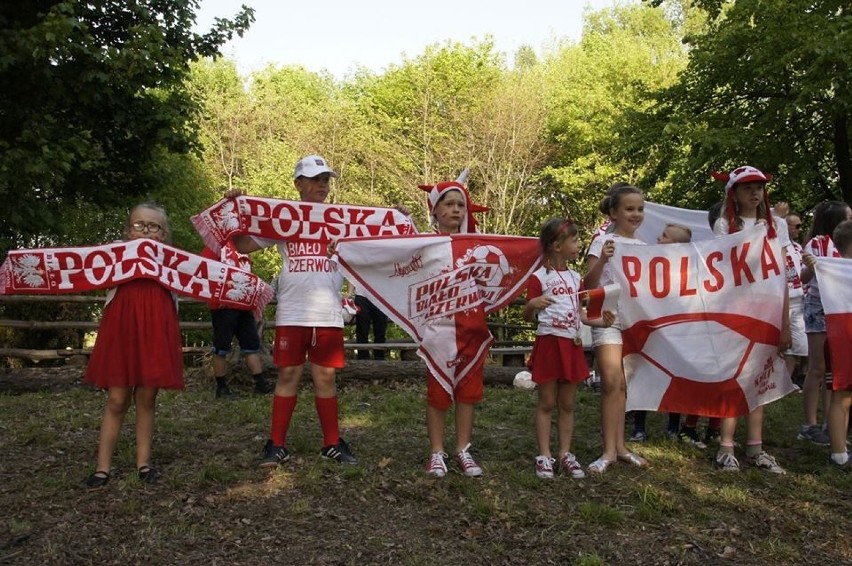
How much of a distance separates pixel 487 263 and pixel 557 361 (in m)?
0.78

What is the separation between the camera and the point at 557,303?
5148mm

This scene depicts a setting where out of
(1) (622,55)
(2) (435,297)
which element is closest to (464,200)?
(2) (435,297)

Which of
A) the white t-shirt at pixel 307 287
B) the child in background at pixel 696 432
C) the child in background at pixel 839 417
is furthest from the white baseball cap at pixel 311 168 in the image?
the child in background at pixel 839 417

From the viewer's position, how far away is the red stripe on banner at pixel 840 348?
5.52 metres

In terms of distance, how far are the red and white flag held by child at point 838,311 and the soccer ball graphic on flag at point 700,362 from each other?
0.42m

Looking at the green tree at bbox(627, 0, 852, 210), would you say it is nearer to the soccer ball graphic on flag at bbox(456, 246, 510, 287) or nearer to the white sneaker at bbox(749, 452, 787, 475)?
the white sneaker at bbox(749, 452, 787, 475)

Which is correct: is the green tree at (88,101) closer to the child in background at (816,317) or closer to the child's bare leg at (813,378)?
the child in background at (816,317)

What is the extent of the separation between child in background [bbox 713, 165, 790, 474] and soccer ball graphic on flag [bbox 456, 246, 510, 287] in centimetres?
168

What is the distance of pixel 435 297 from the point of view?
16.9ft

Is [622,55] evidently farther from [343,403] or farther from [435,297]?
[435,297]

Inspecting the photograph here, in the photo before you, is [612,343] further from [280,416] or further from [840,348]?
[280,416]

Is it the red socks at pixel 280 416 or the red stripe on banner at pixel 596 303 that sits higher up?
the red stripe on banner at pixel 596 303

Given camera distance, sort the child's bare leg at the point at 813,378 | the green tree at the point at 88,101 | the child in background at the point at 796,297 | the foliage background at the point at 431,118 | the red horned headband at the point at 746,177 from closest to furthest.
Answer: the red horned headband at the point at 746,177
the child's bare leg at the point at 813,378
the child in background at the point at 796,297
the green tree at the point at 88,101
the foliage background at the point at 431,118

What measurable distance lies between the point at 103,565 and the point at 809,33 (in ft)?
47.7
